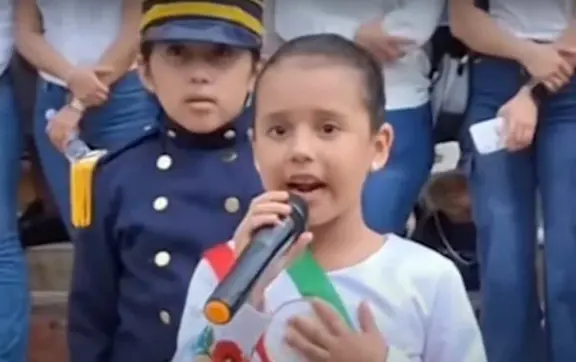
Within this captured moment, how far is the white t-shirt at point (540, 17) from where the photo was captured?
270cm

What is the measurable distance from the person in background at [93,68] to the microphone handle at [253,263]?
1.28 m

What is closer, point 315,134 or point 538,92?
point 315,134

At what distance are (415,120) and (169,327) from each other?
0.92 metres

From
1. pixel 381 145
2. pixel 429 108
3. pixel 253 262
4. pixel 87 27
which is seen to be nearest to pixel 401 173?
pixel 429 108

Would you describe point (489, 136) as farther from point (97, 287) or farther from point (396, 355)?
point (396, 355)

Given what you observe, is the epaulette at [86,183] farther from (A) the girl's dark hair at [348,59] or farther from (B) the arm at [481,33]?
(B) the arm at [481,33]

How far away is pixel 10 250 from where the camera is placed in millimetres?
2881

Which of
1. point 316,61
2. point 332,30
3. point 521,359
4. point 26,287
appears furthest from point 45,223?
point 316,61

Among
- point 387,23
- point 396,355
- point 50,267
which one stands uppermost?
point 396,355

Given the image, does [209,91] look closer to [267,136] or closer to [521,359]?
[267,136]

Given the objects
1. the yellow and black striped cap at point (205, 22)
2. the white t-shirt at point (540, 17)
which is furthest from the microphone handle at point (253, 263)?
the white t-shirt at point (540, 17)

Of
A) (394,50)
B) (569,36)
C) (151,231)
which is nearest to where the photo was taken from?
(151,231)

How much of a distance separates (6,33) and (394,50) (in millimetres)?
765

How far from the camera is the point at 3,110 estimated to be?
2.91m
